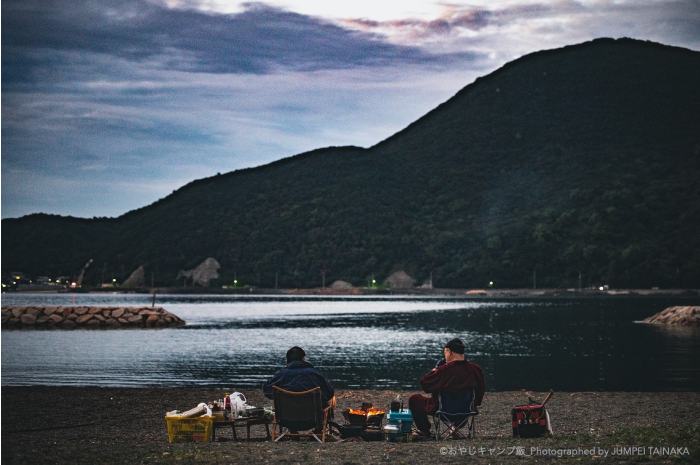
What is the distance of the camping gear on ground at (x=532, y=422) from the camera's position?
44.2ft

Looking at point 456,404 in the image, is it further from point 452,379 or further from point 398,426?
point 398,426

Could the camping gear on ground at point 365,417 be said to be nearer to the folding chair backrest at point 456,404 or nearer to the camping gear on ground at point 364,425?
the camping gear on ground at point 364,425

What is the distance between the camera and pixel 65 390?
26.5 meters

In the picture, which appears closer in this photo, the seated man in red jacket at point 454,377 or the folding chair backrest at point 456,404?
the seated man in red jacket at point 454,377

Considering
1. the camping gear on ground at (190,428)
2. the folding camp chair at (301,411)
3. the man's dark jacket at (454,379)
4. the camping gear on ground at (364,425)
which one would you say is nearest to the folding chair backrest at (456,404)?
the man's dark jacket at (454,379)

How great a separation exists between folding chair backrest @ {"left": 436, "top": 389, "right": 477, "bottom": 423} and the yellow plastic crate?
365cm

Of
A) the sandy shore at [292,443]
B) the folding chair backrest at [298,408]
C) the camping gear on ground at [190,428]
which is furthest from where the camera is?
the camping gear on ground at [190,428]

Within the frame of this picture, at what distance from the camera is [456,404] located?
13.5 metres

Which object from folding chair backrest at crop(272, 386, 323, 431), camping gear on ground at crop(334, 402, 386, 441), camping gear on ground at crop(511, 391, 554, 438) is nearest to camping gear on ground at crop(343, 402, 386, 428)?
camping gear on ground at crop(334, 402, 386, 441)

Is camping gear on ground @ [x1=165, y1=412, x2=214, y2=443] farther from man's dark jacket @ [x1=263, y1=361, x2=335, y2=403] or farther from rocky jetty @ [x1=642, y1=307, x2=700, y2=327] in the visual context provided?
rocky jetty @ [x1=642, y1=307, x2=700, y2=327]

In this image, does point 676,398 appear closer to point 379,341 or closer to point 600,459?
point 600,459

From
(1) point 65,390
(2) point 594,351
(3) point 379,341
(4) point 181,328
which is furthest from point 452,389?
(4) point 181,328

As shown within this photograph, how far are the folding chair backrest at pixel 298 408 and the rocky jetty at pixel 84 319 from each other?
7954 centimetres

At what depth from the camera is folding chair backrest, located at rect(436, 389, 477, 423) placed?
13477 millimetres
